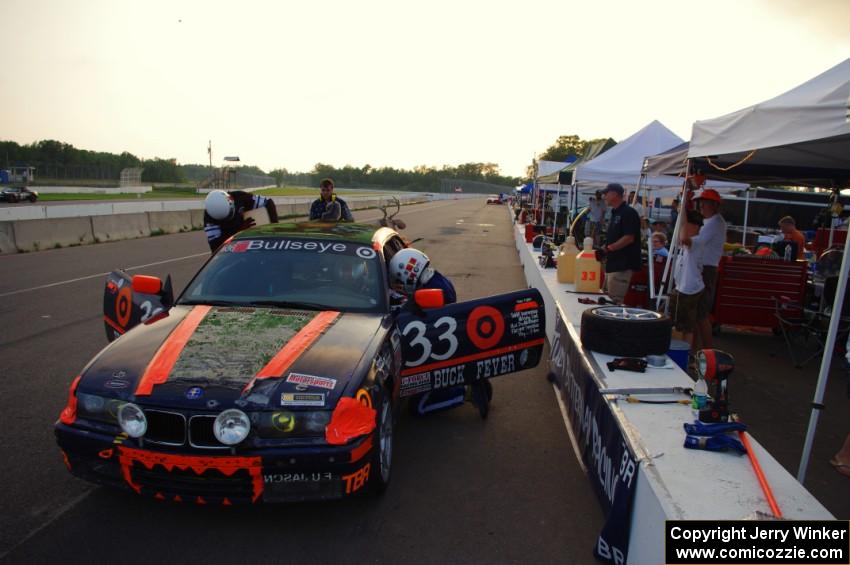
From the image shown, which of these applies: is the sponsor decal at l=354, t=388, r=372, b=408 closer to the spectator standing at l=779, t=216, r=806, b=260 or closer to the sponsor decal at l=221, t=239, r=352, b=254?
the sponsor decal at l=221, t=239, r=352, b=254

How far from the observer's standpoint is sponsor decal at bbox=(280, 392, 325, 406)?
10.3 ft

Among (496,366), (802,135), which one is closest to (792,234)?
(802,135)

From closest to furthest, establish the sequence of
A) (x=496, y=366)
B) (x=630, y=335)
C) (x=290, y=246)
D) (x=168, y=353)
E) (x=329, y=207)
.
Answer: (x=168, y=353)
(x=630, y=335)
(x=496, y=366)
(x=290, y=246)
(x=329, y=207)

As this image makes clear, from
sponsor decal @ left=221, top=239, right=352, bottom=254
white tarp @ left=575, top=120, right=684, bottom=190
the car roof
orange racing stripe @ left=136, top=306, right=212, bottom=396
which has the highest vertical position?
white tarp @ left=575, top=120, right=684, bottom=190

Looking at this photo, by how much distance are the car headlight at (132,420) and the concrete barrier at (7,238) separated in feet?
49.2

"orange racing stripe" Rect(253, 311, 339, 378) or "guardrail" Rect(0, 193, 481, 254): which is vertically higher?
"orange racing stripe" Rect(253, 311, 339, 378)

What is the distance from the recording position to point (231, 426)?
10.0 feet

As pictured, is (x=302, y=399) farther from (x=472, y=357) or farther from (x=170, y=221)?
(x=170, y=221)

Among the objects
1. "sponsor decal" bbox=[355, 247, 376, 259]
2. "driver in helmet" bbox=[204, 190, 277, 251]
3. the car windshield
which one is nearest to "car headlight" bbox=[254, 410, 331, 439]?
the car windshield

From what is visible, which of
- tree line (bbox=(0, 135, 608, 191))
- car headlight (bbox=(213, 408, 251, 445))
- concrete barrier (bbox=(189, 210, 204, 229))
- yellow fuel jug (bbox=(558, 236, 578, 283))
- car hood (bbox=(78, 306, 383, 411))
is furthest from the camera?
tree line (bbox=(0, 135, 608, 191))

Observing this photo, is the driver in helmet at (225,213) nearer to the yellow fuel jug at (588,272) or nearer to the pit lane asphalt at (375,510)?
the pit lane asphalt at (375,510)

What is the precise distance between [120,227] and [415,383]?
1864 cm

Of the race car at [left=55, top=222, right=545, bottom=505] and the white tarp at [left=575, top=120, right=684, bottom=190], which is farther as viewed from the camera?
the white tarp at [left=575, top=120, right=684, bottom=190]

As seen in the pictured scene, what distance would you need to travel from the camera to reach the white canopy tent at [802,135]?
3682 millimetres
